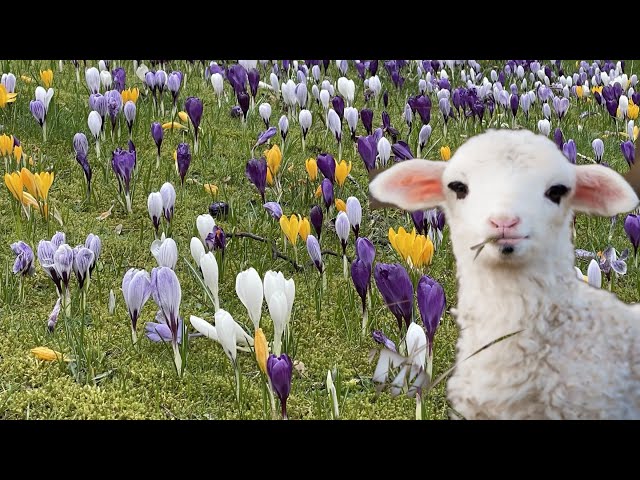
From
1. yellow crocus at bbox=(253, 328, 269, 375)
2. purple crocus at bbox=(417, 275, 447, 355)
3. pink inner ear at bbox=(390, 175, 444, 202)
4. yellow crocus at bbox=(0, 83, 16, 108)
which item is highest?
yellow crocus at bbox=(0, 83, 16, 108)

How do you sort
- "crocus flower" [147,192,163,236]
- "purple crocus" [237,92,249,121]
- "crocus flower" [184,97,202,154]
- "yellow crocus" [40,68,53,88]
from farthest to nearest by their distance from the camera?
"yellow crocus" [40,68,53,88] < "purple crocus" [237,92,249,121] < "crocus flower" [184,97,202,154] < "crocus flower" [147,192,163,236]

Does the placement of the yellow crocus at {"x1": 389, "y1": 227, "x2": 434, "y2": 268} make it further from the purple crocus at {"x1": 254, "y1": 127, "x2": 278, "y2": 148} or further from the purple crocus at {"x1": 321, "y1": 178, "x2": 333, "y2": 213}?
the purple crocus at {"x1": 254, "y1": 127, "x2": 278, "y2": 148}

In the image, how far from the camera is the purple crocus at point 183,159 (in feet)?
7.60

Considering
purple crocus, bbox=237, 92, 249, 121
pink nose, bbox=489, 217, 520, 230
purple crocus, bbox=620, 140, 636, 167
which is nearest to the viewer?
pink nose, bbox=489, 217, 520, 230

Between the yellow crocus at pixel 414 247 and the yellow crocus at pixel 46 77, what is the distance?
2053mm

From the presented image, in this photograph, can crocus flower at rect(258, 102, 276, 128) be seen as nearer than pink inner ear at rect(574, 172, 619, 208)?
No

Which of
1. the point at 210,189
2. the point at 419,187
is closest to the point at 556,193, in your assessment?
the point at 419,187

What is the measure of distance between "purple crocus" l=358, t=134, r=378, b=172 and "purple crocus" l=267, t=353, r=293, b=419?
37.0 inches

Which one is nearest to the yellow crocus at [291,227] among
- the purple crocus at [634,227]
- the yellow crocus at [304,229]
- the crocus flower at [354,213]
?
the yellow crocus at [304,229]

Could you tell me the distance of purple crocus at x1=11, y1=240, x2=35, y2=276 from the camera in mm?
1979

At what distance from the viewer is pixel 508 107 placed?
6.93 feet

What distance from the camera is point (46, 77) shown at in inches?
124

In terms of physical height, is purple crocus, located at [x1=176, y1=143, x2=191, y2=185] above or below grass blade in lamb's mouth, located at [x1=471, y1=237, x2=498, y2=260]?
above

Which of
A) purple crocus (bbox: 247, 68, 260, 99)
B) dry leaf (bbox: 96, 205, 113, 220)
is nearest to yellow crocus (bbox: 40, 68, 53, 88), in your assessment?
purple crocus (bbox: 247, 68, 260, 99)
